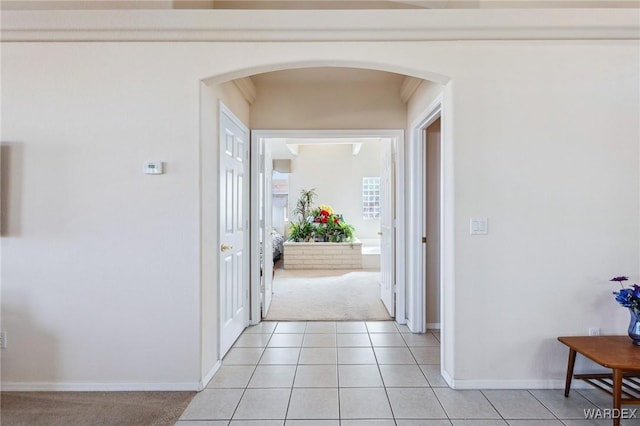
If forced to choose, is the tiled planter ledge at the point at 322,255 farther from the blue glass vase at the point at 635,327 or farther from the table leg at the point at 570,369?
the blue glass vase at the point at 635,327

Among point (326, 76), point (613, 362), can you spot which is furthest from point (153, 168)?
point (613, 362)

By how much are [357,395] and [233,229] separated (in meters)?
1.79

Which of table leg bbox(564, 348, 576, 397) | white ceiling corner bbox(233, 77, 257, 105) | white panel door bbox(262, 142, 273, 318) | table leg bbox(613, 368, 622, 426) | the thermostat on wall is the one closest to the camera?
table leg bbox(613, 368, 622, 426)

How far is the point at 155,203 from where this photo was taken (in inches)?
93.3

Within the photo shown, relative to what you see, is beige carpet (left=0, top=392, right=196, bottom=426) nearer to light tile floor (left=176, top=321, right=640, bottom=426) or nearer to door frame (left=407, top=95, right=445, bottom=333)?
light tile floor (left=176, top=321, right=640, bottom=426)

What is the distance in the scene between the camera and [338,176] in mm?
9438

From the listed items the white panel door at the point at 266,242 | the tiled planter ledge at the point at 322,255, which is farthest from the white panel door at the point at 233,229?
the tiled planter ledge at the point at 322,255

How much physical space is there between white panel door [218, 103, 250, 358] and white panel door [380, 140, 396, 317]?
163cm

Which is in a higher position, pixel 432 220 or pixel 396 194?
pixel 396 194

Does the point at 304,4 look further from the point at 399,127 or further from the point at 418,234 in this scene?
the point at 418,234

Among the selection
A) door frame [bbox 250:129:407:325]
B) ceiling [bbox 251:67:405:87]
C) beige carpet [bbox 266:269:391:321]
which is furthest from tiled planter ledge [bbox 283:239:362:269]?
ceiling [bbox 251:67:405:87]

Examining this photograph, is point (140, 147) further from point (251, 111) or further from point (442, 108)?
point (442, 108)

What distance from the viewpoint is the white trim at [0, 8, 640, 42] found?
230 centimetres

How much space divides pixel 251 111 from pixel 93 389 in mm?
2859
